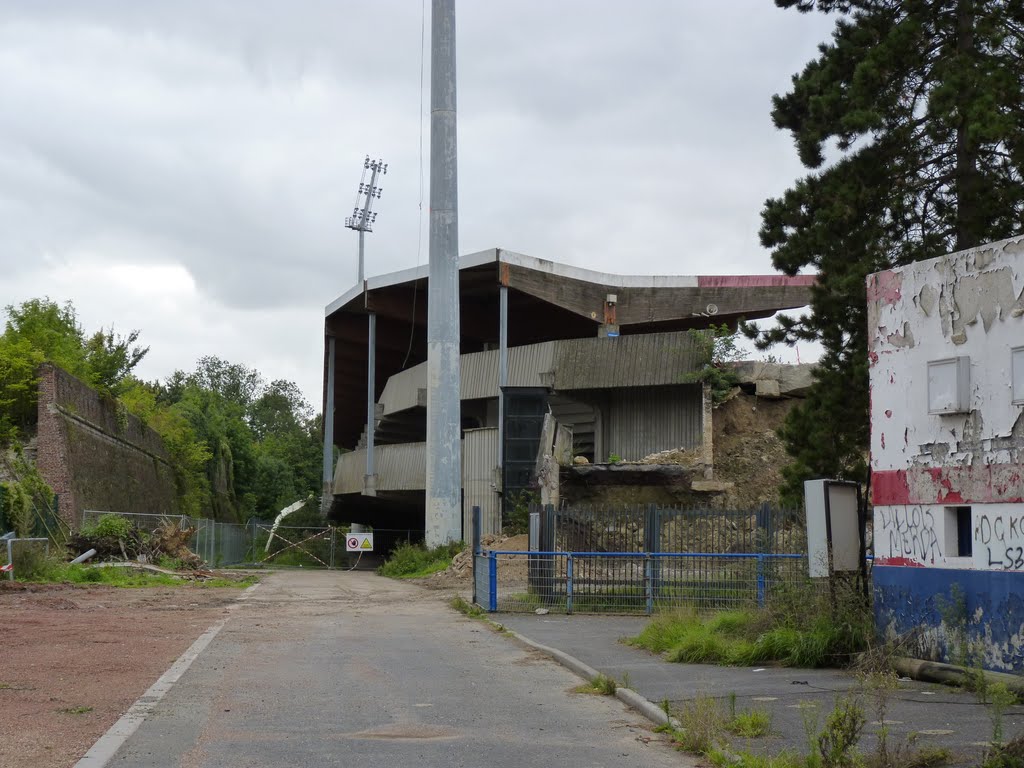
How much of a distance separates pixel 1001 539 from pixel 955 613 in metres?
0.94

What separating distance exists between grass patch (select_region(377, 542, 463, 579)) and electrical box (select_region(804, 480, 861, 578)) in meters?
21.7

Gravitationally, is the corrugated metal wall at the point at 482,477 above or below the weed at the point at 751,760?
above

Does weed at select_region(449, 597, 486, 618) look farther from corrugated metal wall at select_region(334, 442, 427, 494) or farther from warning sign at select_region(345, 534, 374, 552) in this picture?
warning sign at select_region(345, 534, 374, 552)

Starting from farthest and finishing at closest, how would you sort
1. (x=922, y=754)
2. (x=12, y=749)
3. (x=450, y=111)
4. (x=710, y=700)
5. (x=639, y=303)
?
(x=639, y=303) → (x=450, y=111) → (x=710, y=700) → (x=12, y=749) → (x=922, y=754)

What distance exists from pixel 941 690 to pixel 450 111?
26772 mm

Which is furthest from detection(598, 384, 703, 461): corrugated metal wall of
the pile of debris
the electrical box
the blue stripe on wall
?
the blue stripe on wall

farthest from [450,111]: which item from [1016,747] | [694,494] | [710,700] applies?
[1016,747]

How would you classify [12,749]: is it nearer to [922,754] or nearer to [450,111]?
[922,754]

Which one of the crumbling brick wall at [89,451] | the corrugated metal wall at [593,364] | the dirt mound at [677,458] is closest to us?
the crumbling brick wall at [89,451]

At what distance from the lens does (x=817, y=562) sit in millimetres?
12859

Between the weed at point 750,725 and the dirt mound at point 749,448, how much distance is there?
946 inches

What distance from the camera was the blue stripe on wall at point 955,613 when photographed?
1058cm

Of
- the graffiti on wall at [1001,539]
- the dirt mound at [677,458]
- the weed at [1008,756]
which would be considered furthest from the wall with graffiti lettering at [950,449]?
the dirt mound at [677,458]

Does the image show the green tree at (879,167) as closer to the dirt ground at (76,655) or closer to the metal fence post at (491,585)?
the metal fence post at (491,585)
